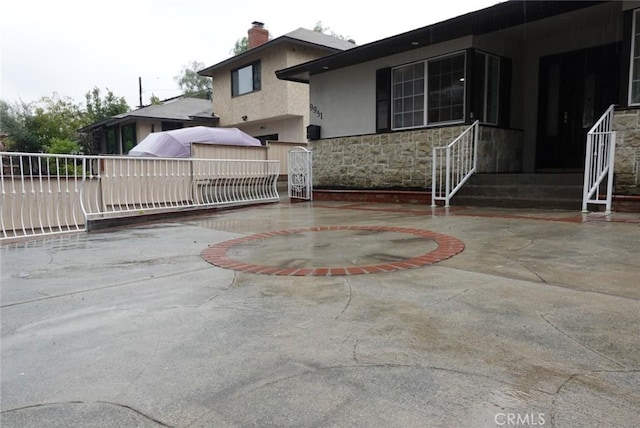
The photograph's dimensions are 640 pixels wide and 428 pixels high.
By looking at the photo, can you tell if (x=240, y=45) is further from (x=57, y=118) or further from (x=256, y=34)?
(x=256, y=34)

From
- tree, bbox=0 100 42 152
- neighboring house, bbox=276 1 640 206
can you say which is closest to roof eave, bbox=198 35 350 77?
neighboring house, bbox=276 1 640 206

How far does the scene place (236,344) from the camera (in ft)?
6.81

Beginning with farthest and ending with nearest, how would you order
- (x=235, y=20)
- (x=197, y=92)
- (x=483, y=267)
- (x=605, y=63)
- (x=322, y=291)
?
(x=197, y=92), (x=235, y=20), (x=605, y=63), (x=483, y=267), (x=322, y=291)

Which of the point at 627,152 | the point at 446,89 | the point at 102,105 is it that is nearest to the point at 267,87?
the point at 446,89

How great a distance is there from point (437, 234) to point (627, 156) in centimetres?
358

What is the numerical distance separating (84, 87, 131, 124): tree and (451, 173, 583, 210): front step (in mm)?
31843

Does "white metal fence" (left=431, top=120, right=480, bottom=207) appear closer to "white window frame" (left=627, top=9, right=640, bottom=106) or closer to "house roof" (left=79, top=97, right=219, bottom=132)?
"white window frame" (left=627, top=9, right=640, bottom=106)

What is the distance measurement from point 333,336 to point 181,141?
39.0ft

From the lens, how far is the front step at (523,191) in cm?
645

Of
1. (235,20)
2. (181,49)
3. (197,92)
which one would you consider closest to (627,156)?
(235,20)

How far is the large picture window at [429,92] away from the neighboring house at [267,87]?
7.61 meters

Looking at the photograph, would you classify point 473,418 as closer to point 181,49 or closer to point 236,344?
point 236,344

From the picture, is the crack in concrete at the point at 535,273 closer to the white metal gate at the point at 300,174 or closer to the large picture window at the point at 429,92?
the large picture window at the point at 429,92

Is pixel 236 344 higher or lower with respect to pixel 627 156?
lower
